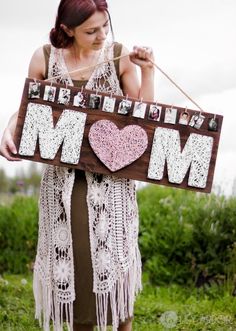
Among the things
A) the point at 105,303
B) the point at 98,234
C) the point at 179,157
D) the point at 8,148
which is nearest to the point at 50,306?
the point at 105,303

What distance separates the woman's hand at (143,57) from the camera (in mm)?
3621

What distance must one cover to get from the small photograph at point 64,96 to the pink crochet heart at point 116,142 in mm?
174

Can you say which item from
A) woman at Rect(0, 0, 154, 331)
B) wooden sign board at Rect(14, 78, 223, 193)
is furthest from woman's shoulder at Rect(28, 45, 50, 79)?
wooden sign board at Rect(14, 78, 223, 193)

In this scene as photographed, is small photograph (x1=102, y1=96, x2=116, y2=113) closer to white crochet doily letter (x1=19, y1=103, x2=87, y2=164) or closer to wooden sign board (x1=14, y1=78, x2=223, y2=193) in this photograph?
wooden sign board (x1=14, y1=78, x2=223, y2=193)

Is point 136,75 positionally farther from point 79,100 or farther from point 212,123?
point 212,123

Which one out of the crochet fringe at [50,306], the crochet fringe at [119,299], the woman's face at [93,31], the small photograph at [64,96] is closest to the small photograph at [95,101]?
the small photograph at [64,96]

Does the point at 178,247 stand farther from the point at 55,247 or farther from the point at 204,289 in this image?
the point at 55,247

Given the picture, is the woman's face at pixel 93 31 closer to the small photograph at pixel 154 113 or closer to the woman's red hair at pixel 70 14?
the woman's red hair at pixel 70 14

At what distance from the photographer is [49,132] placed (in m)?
3.72

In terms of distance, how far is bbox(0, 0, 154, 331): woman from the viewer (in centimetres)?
368

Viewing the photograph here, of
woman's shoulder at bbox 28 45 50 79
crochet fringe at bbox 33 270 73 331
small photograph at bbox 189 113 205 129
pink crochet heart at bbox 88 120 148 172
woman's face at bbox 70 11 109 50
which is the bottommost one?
crochet fringe at bbox 33 270 73 331

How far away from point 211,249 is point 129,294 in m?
2.91

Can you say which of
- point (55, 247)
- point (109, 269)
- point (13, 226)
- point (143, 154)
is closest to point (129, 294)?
point (109, 269)

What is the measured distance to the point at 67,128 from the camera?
3.71 m
